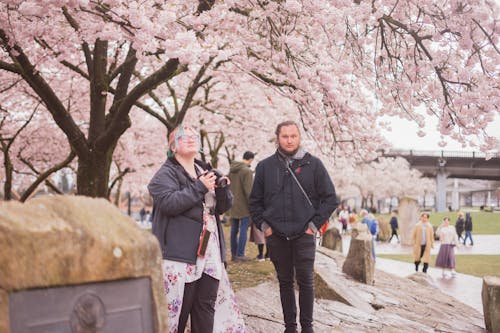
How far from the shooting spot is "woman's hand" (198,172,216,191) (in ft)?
11.6

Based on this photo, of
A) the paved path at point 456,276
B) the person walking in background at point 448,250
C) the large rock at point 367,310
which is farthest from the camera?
the person walking in background at point 448,250

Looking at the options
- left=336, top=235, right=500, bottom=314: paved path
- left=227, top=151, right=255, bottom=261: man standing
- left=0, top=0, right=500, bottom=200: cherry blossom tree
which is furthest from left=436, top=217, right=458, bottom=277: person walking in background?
left=227, top=151, right=255, bottom=261: man standing

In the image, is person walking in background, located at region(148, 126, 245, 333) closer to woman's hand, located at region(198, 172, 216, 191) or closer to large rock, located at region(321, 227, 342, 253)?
woman's hand, located at region(198, 172, 216, 191)

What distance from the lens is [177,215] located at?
11.5 feet

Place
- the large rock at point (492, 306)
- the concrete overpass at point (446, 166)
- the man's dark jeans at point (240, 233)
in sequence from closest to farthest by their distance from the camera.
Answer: the large rock at point (492, 306) < the man's dark jeans at point (240, 233) < the concrete overpass at point (446, 166)

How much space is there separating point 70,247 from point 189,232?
54.7 inches

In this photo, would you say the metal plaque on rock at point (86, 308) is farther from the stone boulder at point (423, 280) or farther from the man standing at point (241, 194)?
the stone boulder at point (423, 280)

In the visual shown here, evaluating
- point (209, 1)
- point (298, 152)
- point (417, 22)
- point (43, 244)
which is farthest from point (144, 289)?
point (417, 22)

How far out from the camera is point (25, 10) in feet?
16.8

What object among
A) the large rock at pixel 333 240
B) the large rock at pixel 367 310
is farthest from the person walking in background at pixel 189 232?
the large rock at pixel 333 240

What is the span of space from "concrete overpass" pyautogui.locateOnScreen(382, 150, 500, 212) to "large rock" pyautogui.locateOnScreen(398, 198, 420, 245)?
116 feet

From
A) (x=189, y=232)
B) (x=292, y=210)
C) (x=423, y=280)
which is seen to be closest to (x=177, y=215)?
(x=189, y=232)

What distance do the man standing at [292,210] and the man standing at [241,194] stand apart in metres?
4.17

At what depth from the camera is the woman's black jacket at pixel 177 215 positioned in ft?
11.3
